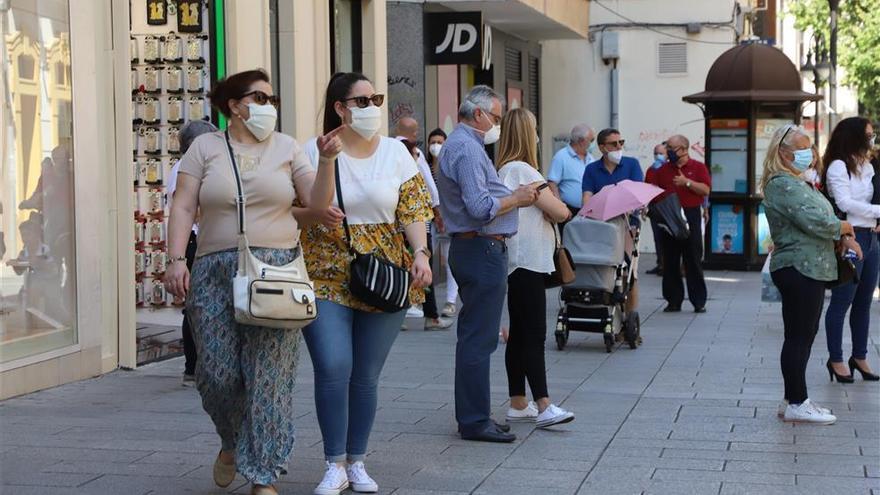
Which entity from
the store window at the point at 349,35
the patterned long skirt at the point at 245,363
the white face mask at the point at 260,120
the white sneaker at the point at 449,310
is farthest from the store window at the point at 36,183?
the store window at the point at 349,35

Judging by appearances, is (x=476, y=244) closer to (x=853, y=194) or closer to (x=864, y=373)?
(x=853, y=194)

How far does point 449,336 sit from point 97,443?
18.1 ft

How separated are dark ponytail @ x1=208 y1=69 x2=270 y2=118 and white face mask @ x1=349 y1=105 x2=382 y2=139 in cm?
40

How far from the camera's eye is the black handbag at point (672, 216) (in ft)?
46.4

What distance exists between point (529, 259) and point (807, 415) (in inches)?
73.2

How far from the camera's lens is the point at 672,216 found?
1426 cm

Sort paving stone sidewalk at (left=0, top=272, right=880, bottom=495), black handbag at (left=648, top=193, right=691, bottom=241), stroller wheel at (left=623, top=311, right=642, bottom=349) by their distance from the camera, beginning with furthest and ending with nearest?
black handbag at (left=648, top=193, right=691, bottom=241), stroller wheel at (left=623, top=311, right=642, bottom=349), paving stone sidewalk at (left=0, top=272, right=880, bottom=495)

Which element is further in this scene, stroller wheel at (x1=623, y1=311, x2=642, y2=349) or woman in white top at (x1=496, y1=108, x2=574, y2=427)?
stroller wheel at (x1=623, y1=311, x2=642, y2=349)

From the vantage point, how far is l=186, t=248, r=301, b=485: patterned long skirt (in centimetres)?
573

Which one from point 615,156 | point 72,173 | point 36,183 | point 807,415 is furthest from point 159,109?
point 807,415

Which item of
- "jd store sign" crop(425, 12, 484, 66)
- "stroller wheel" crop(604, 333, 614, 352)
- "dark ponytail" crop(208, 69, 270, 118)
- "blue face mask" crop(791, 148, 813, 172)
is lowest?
"stroller wheel" crop(604, 333, 614, 352)

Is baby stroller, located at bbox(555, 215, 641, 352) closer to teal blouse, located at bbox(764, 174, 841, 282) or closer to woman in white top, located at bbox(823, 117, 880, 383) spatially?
woman in white top, located at bbox(823, 117, 880, 383)

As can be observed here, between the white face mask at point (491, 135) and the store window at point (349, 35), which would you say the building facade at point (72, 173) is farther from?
the store window at point (349, 35)

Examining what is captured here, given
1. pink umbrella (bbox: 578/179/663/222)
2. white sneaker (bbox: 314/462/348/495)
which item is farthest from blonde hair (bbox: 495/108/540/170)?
pink umbrella (bbox: 578/179/663/222)
